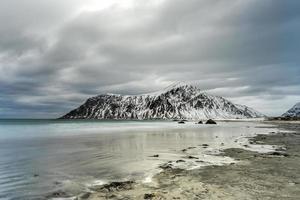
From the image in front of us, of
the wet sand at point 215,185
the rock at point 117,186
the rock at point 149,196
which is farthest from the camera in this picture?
the rock at point 117,186

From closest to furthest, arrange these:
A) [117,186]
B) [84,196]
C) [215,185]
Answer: [84,196] → [215,185] → [117,186]

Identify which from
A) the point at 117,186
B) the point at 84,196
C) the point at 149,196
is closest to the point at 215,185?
the point at 149,196

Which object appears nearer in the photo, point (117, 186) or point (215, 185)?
point (215, 185)

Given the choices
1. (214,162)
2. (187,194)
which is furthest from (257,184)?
(214,162)

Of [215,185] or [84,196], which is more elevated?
[215,185]

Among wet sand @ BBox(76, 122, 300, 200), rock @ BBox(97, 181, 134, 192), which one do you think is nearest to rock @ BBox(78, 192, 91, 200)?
wet sand @ BBox(76, 122, 300, 200)

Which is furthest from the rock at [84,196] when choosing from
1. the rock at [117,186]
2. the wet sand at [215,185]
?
the rock at [117,186]

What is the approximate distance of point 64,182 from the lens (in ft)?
50.0

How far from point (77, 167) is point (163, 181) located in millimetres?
7067

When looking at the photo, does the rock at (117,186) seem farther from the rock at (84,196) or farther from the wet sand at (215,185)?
the rock at (84,196)

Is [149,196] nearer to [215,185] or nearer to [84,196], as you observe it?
[84,196]

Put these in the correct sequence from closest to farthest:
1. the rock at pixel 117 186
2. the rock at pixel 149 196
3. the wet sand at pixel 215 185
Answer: the rock at pixel 149 196 → the wet sand at pixel 215 185 → the rock at pixel 117 186

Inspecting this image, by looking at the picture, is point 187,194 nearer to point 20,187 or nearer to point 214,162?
point 20,187

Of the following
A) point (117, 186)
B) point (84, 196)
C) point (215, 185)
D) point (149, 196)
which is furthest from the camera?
point (117, 186)
